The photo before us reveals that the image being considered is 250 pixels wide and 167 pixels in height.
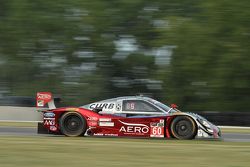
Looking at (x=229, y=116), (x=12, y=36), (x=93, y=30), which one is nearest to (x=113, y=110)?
(x=229, y=116)

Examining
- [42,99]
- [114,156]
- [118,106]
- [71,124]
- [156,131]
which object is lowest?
[114,156]

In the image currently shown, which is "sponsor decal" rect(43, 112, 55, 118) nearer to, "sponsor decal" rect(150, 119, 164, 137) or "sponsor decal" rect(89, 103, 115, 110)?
"sponsor decal" rect(89, 103, 115, 110)

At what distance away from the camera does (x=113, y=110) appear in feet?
47.1

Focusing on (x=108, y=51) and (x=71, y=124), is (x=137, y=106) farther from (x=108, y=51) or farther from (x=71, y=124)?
(x=108, y=51)

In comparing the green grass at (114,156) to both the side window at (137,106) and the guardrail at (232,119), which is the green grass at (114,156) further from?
the guardrail at (232,119)

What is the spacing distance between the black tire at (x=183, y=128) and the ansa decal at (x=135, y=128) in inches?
28.2

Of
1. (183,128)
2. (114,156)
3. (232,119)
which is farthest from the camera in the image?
(232,119)

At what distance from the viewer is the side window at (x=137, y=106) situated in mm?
14180

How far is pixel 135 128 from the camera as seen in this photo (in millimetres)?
14039

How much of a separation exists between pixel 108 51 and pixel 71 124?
18.4 metres

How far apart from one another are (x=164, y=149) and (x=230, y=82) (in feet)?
59.5

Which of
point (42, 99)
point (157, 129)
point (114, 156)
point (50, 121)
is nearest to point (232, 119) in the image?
point (157, 129)

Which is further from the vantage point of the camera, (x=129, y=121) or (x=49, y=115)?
(x=49, y=115)

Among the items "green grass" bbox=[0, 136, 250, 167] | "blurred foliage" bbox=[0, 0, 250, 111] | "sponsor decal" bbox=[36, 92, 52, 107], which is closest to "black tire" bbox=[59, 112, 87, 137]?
"sponsor decal" bbox=[36, 92, 52, 107]
